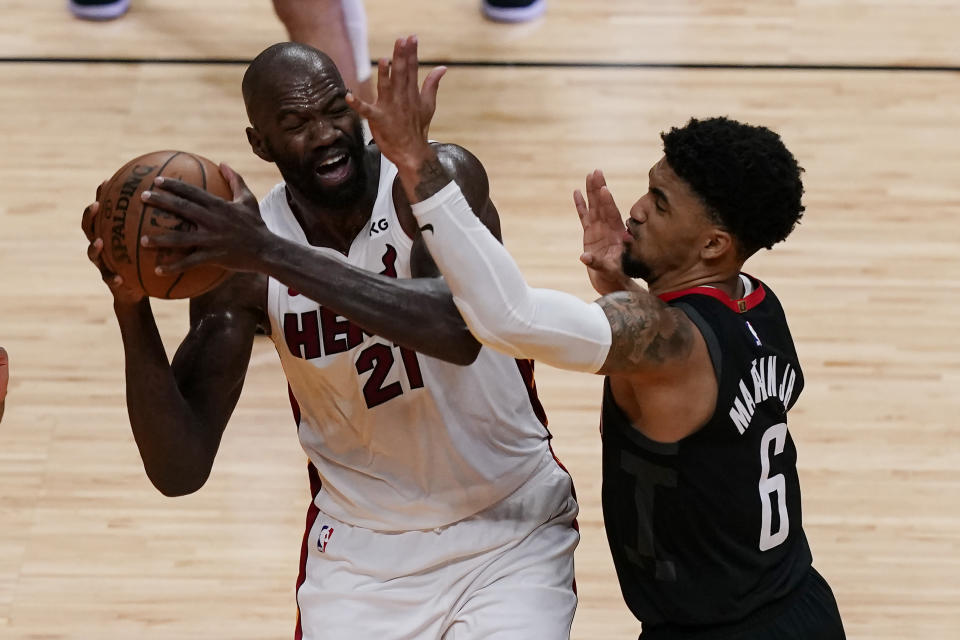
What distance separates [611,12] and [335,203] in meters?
4.48

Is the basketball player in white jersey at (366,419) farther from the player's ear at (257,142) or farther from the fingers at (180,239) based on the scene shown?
the fingers at (180,239)

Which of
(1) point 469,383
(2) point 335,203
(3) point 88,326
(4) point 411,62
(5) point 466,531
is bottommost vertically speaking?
(3) point 88,326

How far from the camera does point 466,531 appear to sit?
354cm

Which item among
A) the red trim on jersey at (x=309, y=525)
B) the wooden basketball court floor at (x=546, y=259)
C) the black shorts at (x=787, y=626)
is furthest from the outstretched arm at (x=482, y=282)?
the wooden basketball court floor at (x=546, y=259)

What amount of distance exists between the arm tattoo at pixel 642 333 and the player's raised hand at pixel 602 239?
1.33ft

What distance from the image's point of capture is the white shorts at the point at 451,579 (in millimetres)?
3428

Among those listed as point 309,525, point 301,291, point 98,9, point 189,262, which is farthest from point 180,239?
point 98,9

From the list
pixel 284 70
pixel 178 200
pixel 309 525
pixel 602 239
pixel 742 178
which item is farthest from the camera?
pixel 309 525

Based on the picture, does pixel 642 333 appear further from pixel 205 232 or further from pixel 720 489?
pixel 205 232

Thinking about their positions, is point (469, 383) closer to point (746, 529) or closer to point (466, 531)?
point (466, 531)

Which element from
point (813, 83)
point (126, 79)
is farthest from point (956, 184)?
point (126, 79)

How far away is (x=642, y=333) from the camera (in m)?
2.90

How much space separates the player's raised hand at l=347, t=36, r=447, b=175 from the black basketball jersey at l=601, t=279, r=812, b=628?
71 cm

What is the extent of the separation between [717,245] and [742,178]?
0.53ft
